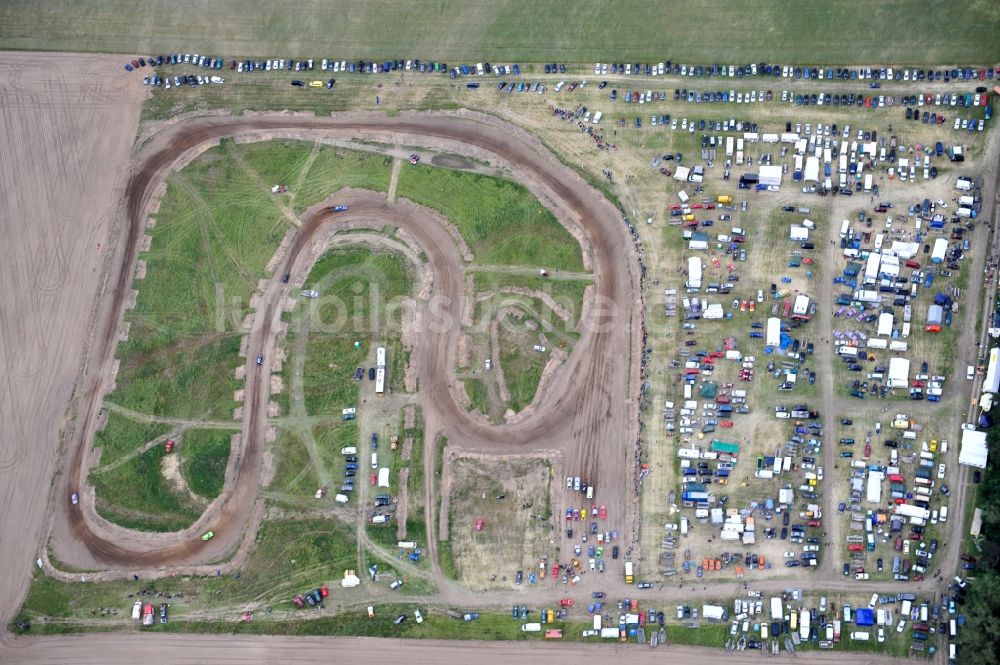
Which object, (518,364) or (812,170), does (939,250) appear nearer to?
(812,170)

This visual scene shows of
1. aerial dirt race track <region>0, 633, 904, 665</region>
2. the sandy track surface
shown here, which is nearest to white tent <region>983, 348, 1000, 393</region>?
aerial dirt race track <region>0, 633, 904, 665</region>

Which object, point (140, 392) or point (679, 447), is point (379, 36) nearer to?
point (140, 392)

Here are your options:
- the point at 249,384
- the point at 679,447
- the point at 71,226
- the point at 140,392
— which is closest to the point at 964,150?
the point at 679,447

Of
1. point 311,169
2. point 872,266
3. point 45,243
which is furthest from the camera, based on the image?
point 311,169

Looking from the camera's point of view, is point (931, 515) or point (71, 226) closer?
point (931, 515)

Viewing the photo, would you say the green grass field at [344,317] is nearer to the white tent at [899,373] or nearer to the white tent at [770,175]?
the white tent at [770,175]

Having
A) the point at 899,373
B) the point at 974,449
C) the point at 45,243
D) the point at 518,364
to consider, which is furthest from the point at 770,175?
the point at 45,243
